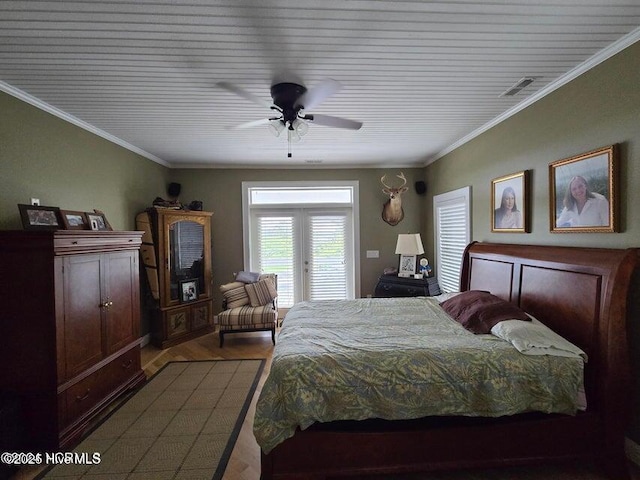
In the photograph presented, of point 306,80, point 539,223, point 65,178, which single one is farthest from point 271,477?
point 65,178

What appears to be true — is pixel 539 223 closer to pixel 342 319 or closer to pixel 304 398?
pixel 342 319

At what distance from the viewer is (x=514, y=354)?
5.66 feet

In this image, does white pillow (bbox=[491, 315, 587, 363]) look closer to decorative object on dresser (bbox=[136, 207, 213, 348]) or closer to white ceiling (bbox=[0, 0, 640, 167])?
white ceiling (bbox=[0, 0, 640, 167])

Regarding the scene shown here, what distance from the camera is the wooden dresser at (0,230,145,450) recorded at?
1.93 metres

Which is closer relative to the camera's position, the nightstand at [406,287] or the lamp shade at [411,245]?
the nightstand at [406,287]

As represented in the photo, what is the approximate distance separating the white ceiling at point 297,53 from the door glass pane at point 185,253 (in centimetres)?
147

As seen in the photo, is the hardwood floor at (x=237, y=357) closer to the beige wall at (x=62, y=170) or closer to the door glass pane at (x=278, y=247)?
the beige wall at (x=62, y=170)

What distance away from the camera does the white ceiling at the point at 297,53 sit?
150cm

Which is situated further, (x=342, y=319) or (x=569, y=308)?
(x=342, y=319)

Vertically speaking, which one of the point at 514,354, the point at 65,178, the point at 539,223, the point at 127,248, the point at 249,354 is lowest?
the point at 249,354

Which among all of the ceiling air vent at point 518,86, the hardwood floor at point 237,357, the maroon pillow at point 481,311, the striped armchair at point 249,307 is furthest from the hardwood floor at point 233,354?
the ceiling air vent at point 518,86

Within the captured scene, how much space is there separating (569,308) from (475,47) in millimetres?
1807

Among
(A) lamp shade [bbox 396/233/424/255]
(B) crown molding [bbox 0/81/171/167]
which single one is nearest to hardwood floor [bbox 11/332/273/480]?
(A) lamp shade [bbox 396/233/424/255]

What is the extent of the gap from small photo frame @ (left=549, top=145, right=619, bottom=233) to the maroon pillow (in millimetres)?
743
